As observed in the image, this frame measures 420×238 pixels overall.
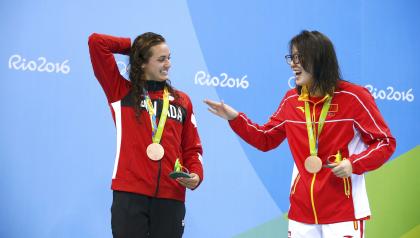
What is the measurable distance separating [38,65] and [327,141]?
2188 millimetres

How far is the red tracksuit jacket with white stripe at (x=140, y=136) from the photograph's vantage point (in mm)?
2734

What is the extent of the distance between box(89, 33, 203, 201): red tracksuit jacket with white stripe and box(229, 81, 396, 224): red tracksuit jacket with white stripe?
0.53 metres

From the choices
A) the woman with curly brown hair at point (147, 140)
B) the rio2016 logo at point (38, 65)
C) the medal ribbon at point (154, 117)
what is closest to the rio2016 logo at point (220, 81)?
the rio2016 logo at point (38, 65)

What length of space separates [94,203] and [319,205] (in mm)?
1924

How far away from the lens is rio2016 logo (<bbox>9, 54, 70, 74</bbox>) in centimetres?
392

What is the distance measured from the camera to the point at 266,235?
4.41 meters

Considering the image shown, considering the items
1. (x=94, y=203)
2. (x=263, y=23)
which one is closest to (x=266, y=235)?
(x=94, y=203)

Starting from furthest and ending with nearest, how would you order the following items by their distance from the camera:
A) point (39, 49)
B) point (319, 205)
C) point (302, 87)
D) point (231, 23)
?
1. point (231, 23)
2. point (39, 49)
3. point (302, 87)
4. point (319, 205)

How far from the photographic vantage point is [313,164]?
8.52ft

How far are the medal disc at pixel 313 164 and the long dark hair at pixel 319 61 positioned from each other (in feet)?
1.09

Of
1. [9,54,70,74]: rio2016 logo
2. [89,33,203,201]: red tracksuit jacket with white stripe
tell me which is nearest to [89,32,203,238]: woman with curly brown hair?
[89,33,203,201]: red tracksuit jacket with white stripe

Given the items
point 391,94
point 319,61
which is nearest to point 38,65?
point 319,61

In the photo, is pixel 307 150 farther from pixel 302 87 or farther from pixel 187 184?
pixel 187 184

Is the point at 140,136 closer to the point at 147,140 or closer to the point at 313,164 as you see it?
the point at 147,140
